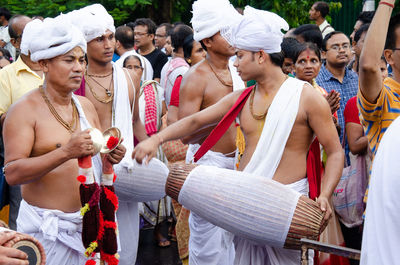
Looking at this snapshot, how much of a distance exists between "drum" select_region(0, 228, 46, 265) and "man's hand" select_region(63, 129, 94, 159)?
2.71 ft

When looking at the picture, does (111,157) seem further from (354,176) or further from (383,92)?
(354,176)

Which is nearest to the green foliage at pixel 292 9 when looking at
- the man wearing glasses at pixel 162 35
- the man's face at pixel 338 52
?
the man wearing glasses at pixel 162 35

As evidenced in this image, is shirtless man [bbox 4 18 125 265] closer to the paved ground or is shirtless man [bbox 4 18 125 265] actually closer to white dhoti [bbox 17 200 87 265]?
white dhoti [bbox 17 200 87 265]

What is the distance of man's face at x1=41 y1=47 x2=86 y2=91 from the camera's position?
3996mm

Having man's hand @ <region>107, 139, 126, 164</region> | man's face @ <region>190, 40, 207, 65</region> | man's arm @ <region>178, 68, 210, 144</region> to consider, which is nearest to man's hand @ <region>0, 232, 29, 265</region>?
man's hand @ <region>107, 139, 126, 164</region>

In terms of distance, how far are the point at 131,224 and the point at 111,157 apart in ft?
3.96

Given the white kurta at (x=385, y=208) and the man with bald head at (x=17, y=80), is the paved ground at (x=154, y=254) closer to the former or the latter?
the man with bald head at (x=17, y=80)

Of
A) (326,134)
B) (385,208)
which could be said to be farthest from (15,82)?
(385,208)

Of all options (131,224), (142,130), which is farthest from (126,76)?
(131,224)

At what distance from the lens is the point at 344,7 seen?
55.5ft

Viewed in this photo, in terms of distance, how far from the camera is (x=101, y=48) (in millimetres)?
5082

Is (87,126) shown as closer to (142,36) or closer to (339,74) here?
(339,74)

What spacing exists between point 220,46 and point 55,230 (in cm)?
256

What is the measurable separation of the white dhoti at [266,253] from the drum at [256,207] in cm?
27
